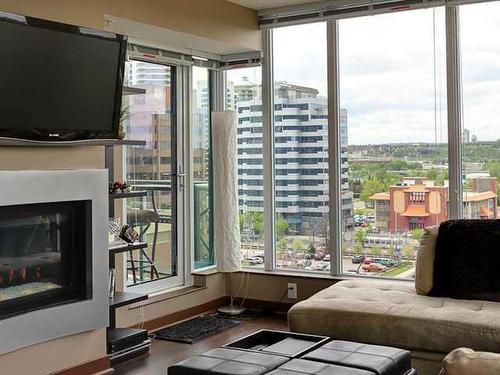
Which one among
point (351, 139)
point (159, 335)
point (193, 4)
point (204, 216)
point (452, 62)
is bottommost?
point (159, 335)

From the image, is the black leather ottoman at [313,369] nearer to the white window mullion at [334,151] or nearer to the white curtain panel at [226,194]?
the white window mullion at [334,151]

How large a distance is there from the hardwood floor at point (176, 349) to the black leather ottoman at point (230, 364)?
4.44 ft

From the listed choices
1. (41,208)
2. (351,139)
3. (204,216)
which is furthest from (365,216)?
(41,208)

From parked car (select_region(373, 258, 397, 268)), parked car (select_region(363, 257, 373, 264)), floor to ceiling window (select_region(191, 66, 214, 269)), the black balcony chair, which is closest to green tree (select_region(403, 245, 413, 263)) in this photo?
parked car (select_region(373, 258, 397, 268))

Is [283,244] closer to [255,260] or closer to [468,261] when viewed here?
[255,260]

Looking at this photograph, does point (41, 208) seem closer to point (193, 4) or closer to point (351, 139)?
point (193, 4)

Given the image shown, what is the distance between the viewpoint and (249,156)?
554 centimetres

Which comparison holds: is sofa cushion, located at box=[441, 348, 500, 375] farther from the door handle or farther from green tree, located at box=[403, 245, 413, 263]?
the door handle

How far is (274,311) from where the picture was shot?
17.3 ft

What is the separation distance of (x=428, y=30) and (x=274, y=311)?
2.59 metres

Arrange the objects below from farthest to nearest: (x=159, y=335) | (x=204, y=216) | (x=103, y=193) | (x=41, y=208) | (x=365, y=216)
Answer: (x=204, y=216), (x=365, y=216), (x=159, y=335), (x=103, y=193), (x=41, y=208)

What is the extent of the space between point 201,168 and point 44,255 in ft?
7.20

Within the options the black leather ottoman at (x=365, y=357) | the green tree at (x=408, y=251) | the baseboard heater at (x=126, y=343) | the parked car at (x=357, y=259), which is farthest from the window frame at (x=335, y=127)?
the black leather ottoman at (x=365, y=357)

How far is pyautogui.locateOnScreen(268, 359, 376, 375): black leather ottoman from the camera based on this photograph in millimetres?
2293
